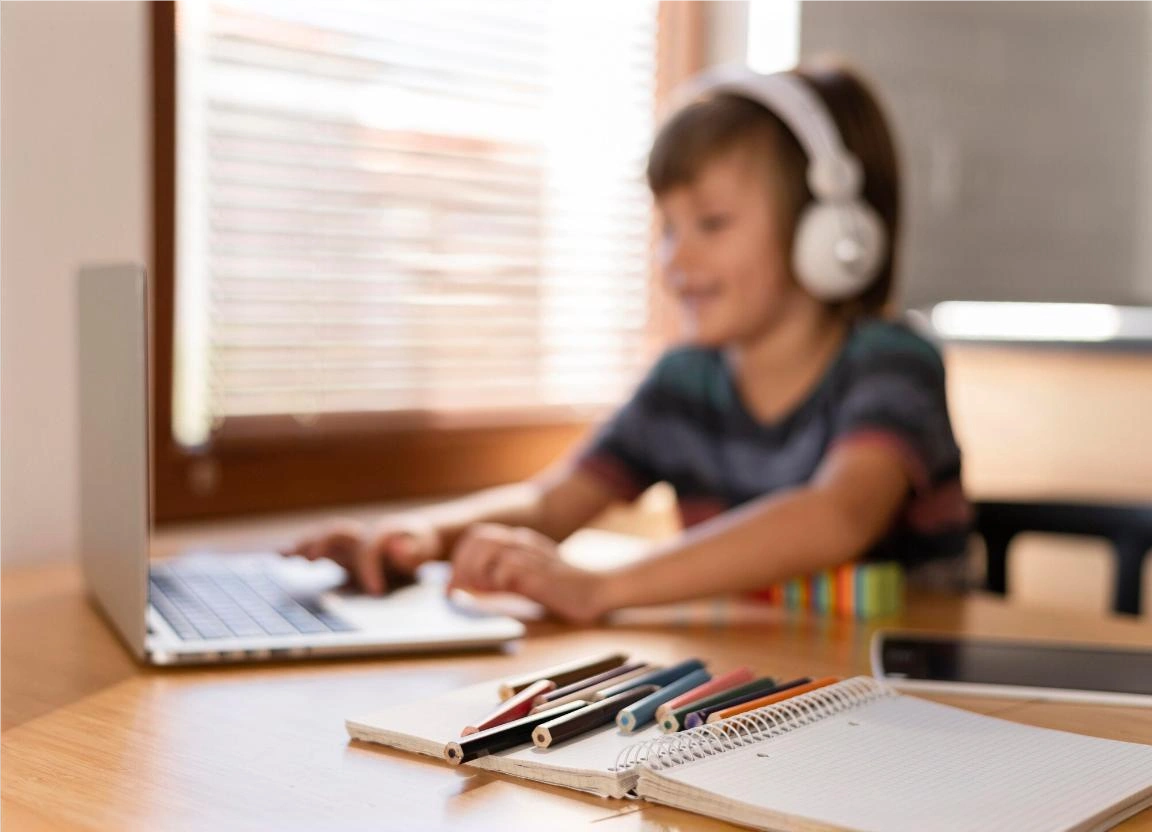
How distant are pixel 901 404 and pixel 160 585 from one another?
2.10ft

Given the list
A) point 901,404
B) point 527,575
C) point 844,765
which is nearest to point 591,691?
point 844,765

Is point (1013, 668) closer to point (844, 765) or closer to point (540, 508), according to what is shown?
point (844, 765)

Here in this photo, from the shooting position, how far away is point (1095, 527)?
55.9 inches

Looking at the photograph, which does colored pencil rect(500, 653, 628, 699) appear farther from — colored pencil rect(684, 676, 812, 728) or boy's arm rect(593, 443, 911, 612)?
boy's arm rect(593, 443, 911, 612)

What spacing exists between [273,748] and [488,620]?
0.94 feet

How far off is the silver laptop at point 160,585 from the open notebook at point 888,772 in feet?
0.93

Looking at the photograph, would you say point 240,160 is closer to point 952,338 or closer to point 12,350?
point 12,350

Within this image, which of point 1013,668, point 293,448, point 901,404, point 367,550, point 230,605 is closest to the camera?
point 1013,668

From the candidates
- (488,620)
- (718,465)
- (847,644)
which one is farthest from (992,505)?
(488,620)

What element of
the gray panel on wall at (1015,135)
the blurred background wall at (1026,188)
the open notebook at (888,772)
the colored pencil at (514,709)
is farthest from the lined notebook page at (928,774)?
the gray panel on wall at (1015,135)

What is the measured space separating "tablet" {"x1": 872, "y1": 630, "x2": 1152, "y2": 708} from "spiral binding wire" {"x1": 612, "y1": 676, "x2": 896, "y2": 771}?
7 cm

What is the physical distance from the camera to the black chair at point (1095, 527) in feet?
4.60

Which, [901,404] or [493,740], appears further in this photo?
[901,404]

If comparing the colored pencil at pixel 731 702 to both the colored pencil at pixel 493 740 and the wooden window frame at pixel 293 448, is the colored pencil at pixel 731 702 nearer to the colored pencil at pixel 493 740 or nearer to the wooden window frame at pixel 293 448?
the colored pencil at pixel 493 740
